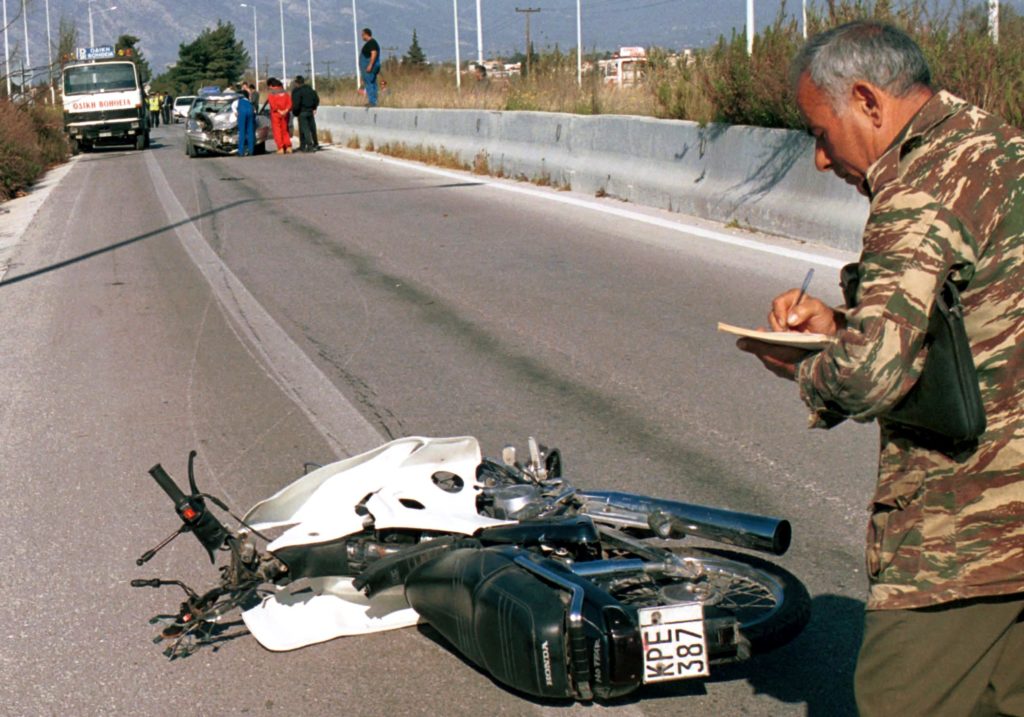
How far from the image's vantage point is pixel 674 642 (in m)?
3.35

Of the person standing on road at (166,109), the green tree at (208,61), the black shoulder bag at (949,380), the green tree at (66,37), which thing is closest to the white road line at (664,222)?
the black shoulder bag at (949,380)

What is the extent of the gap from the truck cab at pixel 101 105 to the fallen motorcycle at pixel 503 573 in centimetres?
3683

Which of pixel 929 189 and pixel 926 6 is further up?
pixel 926 6

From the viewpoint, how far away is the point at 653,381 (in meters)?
7.71

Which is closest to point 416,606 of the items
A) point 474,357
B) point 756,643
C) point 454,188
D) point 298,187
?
point 756,643

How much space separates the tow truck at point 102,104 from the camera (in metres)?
38.8

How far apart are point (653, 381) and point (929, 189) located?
5.42 metres

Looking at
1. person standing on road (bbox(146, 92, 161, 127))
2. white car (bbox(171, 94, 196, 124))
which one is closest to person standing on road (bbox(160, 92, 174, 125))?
white car (bbox(171, 94, 196, 124))

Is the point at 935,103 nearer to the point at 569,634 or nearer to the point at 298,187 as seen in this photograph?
the point at 569,634

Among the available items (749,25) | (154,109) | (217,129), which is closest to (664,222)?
(749,25)

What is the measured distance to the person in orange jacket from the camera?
32.1m

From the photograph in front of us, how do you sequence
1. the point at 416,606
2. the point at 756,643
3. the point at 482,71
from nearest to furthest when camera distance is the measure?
the point at 756,643
the point at 416,606
the point at 482,71

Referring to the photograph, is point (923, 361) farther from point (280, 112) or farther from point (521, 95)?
point (280, 112)

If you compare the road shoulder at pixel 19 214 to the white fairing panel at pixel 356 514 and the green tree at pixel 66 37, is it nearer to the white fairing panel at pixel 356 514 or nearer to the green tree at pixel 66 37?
the white fairing panel at pixel 356 514
